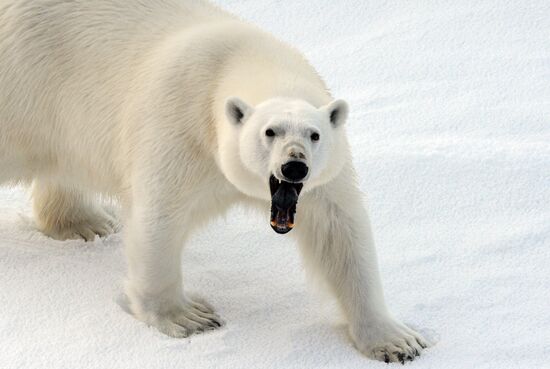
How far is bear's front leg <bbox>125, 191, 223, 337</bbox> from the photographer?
5.19 metres

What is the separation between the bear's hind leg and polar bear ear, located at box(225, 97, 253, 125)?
178cm

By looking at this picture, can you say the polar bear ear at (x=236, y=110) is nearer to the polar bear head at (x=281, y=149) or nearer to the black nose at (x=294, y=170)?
the polar bear head at (x=281, y=149)

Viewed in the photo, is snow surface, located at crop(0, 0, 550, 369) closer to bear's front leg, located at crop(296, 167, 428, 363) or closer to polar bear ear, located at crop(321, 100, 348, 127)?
bear's front leg, located at crop(296, 167, 428, 363)

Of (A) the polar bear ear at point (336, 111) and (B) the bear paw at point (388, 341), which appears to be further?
(B) the bear paw at point (388, 341)

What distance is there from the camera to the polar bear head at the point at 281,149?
14.9 ft

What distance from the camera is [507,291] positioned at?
5.65 metres

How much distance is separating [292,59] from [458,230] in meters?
1.52

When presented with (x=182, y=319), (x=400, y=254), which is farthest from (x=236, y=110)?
(x=400, y=254)

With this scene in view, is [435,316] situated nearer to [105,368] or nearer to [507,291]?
[507,291]

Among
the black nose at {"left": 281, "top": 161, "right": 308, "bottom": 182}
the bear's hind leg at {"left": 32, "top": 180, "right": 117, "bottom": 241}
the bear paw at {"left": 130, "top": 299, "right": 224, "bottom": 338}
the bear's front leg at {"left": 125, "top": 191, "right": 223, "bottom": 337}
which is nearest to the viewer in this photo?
the black nose at {"left": 281, "top": 161, "right": 308, "bottom": 182}

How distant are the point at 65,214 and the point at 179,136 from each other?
1.46 m

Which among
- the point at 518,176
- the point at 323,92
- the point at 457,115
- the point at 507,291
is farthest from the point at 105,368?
the point at 457,115

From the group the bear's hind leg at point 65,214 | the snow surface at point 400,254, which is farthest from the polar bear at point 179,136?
the bear's hind leg at point 65,214

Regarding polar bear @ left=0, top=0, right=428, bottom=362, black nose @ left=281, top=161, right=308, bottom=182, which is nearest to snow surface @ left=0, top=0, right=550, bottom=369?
polar bear @ left=0, top=0, right=428, bottom=362
